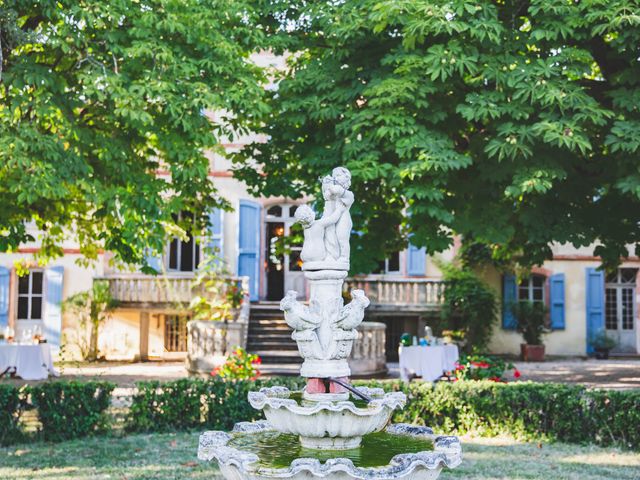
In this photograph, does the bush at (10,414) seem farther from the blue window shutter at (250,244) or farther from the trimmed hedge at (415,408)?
the blue window shutter at (250,244)

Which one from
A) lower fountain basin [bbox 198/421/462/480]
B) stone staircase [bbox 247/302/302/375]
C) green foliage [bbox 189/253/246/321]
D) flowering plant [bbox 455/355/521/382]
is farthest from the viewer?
green foliage [bbox 189/253/246/321]

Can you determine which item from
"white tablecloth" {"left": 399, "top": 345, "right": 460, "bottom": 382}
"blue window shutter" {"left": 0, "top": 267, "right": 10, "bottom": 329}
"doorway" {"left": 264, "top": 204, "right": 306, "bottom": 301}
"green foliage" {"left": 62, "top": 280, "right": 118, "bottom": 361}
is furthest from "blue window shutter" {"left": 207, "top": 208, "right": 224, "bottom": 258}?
"white tablecloth" {"left": 399, "top": 345, "right": 460, "bottom": 382}

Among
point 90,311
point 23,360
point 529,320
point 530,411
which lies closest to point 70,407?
point 23,360

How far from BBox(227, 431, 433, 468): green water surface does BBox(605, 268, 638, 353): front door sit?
59.6 ft

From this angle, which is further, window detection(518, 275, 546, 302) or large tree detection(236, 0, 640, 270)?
window detection(518, 275, 546, 302)

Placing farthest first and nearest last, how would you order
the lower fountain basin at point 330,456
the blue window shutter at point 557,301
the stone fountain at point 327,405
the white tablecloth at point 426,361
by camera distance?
the blue window shutter at point 557,301, the white tablecloth at point 426,361, the stone fountain at point 327,405, the lower fountain basin at point 330,456

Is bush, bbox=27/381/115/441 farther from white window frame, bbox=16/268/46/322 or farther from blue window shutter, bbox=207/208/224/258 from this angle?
white window frame, bbox=16/268/46/322

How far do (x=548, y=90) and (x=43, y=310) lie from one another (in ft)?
53.3

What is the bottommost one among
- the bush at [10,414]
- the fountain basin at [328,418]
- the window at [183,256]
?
the bush at [10,414]

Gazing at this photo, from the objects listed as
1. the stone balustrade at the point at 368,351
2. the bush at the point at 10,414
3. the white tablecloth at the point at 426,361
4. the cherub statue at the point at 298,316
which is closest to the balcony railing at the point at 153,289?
the stone balustrade at the point at 368,351

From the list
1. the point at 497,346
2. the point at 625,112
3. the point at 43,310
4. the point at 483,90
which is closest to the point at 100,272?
the point at 43,310

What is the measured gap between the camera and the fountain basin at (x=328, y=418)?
230 inches

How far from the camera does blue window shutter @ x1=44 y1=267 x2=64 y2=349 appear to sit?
2081cm

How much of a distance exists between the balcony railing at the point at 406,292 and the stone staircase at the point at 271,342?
7.98ft
